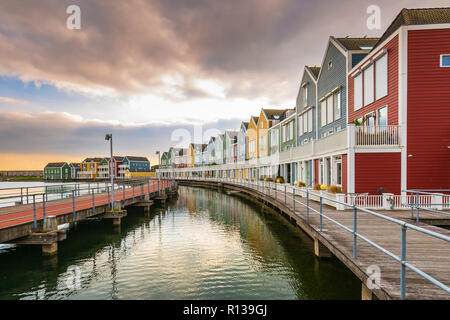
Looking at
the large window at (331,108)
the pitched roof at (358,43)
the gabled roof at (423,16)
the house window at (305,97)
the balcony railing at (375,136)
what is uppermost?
the pitched roof at (358,43)

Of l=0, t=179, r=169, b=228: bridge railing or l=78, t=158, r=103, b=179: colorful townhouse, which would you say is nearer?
l=0, t=179, r=169, b=228: bridge railing

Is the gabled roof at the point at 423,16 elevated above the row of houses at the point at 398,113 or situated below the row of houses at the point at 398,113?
above

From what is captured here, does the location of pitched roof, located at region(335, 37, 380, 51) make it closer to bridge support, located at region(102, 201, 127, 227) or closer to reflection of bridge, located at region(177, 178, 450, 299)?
reflection of bridge, located at region(177, 178, 450, 299)

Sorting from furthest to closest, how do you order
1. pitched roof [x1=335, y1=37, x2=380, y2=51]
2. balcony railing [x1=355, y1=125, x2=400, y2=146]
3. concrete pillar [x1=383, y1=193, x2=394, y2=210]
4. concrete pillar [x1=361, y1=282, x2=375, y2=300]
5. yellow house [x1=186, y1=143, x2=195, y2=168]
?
yellow house [x1=186, y1=143, x2=195, y2=168] → pitched roof [x1=335, y1=37, x2=380, y2=51] → balcony railing [x1=355, y1=125, x2=400, y2=146] → concrete pillar [x1=383, y1=193, x2=394, y2=210] → concrete pillar [x1=361, y1=282, x2=375, y2=300]

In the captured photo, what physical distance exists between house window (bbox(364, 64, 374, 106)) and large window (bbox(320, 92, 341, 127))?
3.50 m

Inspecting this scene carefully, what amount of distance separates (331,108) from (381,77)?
6307 millimetres

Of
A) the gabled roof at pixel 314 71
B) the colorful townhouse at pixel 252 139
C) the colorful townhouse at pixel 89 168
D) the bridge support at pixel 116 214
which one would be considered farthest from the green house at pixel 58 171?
the gabled roof at pixel 314 71

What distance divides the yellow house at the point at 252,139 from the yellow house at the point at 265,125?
3.98 feet

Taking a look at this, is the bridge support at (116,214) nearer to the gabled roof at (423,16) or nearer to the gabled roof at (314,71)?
the gabled roof at (423,16)

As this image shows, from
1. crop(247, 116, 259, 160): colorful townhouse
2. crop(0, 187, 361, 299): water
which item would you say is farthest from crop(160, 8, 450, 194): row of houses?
crop(247, 116, 259, 160): colorful townhouse

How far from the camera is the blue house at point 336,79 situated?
19219 mm

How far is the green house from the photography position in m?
126

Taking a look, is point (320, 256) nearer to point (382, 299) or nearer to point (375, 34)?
point (382, 299)

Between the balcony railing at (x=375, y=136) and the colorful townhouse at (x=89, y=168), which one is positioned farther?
the colorful townhouse at (x=89, y=168)
